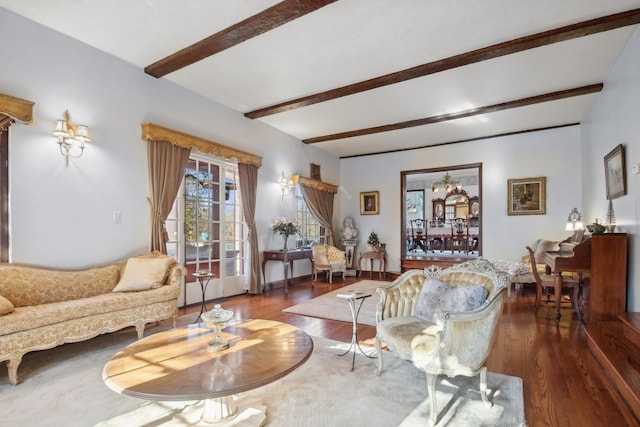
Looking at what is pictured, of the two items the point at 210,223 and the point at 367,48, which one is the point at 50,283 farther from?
the point at 367,48

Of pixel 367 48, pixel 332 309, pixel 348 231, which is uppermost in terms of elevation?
pixel 367 48

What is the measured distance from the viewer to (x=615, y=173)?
4.01 m

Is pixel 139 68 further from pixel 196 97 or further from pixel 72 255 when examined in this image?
pixel 72 255

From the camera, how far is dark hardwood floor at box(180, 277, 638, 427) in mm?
2131

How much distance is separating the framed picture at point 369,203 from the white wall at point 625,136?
4.30 meters

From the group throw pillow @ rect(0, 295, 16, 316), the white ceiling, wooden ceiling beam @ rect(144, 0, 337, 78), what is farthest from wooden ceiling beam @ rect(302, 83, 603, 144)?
throw pillow @ rect(0, 295, 16, 316)

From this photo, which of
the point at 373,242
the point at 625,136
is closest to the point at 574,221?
the point at 625,136

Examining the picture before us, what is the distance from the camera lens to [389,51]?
12.4ft

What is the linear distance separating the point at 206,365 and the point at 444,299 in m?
1.77

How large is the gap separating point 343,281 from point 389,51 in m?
4.88

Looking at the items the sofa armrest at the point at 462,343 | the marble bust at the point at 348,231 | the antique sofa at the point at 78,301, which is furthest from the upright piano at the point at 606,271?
the marble bust at the point at 348,231

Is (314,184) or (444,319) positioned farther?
(314,184)

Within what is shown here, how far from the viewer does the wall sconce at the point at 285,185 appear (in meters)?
6.70

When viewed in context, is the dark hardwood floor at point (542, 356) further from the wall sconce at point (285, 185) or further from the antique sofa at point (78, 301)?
the wall sconce at point (285, 185)
